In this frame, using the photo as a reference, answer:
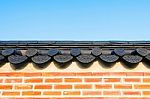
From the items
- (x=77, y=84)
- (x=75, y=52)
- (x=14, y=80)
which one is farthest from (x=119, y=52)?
(x=14, y=80)

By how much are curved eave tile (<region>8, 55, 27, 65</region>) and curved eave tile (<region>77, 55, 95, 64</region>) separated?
0.73 m

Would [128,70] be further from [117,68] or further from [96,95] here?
[96,95]

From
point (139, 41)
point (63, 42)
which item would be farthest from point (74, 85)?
point (139, 41)

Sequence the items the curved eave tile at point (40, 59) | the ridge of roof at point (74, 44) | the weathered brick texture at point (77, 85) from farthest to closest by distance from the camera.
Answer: the ridge of roof at point (74, 44)
the curved eave tile at point (40, 59)
the weathered brick texture at point (77, 85)

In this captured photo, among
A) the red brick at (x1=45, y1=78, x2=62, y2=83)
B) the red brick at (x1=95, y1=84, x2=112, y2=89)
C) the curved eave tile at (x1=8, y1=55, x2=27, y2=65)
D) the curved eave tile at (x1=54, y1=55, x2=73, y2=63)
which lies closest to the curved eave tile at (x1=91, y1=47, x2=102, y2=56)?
the curved eave tile at (x1=54, y1=55, x2=73, y2=63)

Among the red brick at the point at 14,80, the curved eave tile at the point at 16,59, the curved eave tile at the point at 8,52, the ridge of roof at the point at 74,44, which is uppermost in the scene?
the ridge of roof at the point at 74,44

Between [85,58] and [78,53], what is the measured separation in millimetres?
113

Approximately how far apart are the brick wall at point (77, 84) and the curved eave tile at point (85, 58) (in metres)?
0.13

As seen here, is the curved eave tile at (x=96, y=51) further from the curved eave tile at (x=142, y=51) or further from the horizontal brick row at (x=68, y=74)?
the curved eave tile at (x=142, y=51)

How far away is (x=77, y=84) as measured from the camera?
11.8ft

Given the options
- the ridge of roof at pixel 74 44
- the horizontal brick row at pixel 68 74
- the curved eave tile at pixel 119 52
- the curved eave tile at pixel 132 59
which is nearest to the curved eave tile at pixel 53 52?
the ridge of roof at pixel 74 44

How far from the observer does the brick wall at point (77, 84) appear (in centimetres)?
352

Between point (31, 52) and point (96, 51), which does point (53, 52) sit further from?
point (96, 51)

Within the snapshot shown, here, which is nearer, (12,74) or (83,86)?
(83,86)
